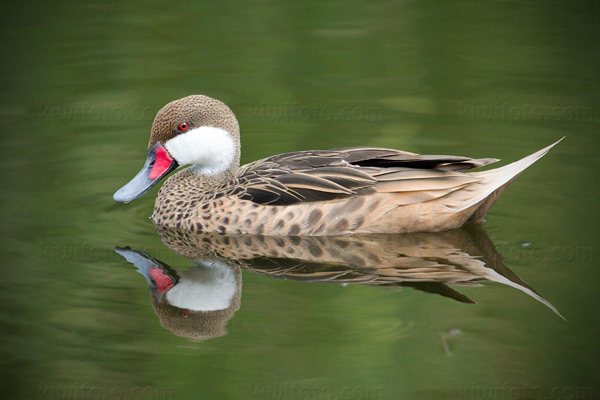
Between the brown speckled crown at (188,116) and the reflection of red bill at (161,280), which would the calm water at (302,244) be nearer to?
the reflection of red bill at (161,280)

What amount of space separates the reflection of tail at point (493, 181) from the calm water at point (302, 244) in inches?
12.5

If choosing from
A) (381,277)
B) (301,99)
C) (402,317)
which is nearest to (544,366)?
(402,317)

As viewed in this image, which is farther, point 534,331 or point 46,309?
point 46,309

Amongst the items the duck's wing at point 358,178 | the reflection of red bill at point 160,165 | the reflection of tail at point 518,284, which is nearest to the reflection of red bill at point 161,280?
the duck's wing at point 358,178

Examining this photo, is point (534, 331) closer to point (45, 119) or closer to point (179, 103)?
point (179, 103)

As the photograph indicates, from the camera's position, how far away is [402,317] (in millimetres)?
6762

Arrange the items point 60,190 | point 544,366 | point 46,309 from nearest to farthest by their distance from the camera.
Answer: point 544,366 → point 46,309 → point 60,190

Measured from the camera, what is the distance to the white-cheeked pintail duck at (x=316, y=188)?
27.5ft

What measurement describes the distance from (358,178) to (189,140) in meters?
1.67

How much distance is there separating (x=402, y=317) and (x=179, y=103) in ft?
10.9

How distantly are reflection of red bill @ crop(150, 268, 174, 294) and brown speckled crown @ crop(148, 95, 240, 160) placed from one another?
159cm

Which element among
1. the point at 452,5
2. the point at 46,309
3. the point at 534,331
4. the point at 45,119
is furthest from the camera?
the point at 452,5

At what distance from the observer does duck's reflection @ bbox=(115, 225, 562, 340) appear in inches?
279

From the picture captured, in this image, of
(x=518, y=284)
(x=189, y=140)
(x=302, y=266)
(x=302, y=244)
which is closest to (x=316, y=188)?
(x=302, y=244)
